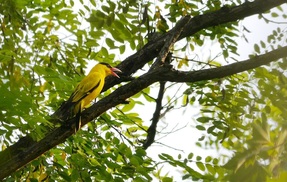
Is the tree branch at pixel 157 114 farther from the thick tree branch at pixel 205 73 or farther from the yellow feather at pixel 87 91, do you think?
the thick tree branch at pixel 205 73

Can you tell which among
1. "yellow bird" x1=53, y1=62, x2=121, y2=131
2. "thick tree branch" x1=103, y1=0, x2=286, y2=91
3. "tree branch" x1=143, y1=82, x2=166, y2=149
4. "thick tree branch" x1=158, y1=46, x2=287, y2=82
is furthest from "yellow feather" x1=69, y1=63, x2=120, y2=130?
"tree branch" x1=143, y1=82, x2=166, y2=149

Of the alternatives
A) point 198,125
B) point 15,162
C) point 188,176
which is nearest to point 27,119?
point 15,162

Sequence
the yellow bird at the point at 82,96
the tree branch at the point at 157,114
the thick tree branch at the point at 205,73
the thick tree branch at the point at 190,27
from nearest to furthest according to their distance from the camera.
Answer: the thick tree branch at the point at 205,73 < the yellow bird at the point at 82,96 < the thick tree branch at the point at 190,27 < the tree branch at the point at 157,114

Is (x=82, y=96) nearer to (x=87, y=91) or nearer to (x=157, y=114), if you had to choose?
(x=87, y=91)

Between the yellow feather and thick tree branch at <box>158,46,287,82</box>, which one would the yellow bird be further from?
thick tree branch at <box>158,46,287,82</box>

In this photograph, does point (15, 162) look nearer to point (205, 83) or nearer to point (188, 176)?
point (188, 176)

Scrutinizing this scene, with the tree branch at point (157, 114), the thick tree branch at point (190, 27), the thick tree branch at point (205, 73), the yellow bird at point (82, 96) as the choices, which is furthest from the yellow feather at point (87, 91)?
the tree branch at point (157, 114)

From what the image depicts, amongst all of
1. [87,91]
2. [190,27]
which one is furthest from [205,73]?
[190,27]

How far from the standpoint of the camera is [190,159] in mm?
3961

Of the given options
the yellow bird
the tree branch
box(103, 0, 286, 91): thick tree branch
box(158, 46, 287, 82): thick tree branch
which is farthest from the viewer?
the tree branch

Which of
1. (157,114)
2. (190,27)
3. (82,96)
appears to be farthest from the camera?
(157,114)

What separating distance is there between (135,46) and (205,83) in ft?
2.59

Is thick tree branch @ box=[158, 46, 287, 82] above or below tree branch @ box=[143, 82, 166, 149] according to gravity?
below

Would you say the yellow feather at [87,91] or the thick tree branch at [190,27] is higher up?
the thick tree branch at [190,27]
